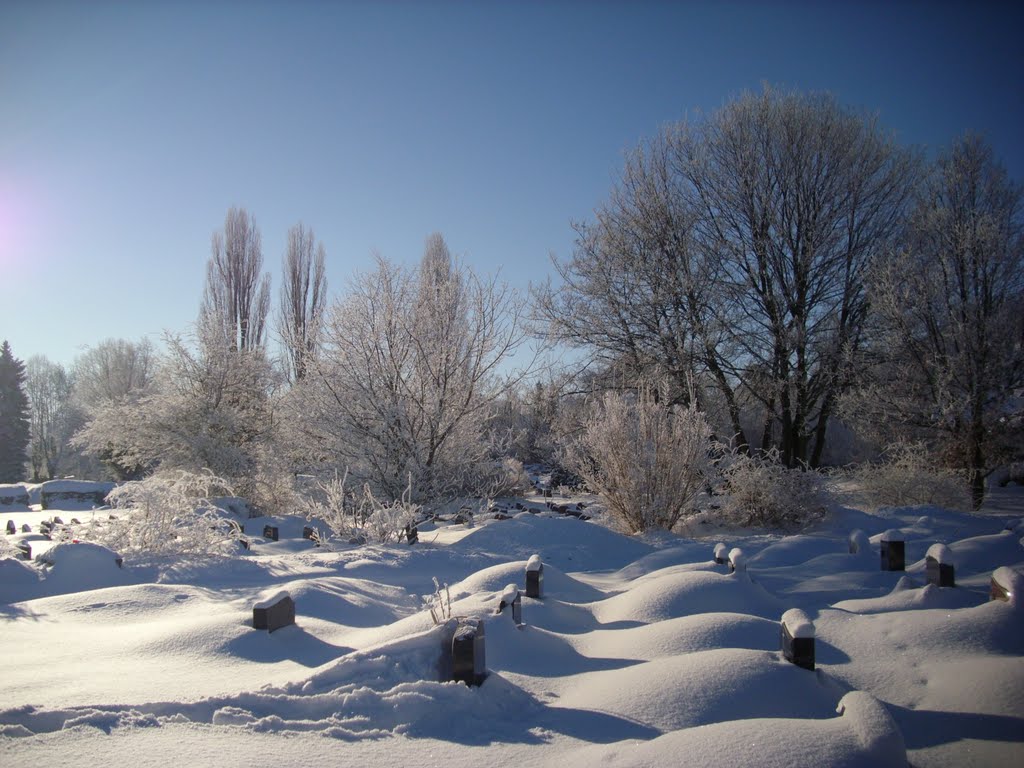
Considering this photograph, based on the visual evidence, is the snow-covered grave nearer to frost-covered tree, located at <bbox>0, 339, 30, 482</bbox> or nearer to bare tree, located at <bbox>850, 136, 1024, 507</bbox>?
frost-covered tree, located at <bbox>0, 339, 30, 482</bbox>

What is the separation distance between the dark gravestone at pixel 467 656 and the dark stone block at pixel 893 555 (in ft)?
16.3

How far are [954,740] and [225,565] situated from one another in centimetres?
642

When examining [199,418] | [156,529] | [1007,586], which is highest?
[199,418]

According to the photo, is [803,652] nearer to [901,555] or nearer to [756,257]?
[901,555]

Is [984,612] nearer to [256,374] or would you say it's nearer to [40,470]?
[256,374]

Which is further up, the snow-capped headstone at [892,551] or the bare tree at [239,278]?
the bare tree at [239,278]

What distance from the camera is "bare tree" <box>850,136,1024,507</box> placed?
12.9 metres

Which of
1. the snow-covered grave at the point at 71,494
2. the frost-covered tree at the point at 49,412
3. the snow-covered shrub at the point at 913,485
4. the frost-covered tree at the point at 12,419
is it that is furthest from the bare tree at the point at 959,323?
the frost-covered tree at the point at 49,412

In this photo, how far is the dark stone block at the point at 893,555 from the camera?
6.54m

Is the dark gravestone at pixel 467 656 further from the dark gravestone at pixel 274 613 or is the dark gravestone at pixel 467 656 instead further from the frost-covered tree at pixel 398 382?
the frost-covered tree at pixel 398 382

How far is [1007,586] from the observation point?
443cm

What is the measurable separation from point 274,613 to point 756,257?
13.7 m

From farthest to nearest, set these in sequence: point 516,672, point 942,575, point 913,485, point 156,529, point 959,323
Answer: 1. point 959,323
2. point 913,485
3. point 156,529
4. point 942,575
5. point 516,672

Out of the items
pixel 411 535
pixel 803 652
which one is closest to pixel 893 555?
pixel 803 652
